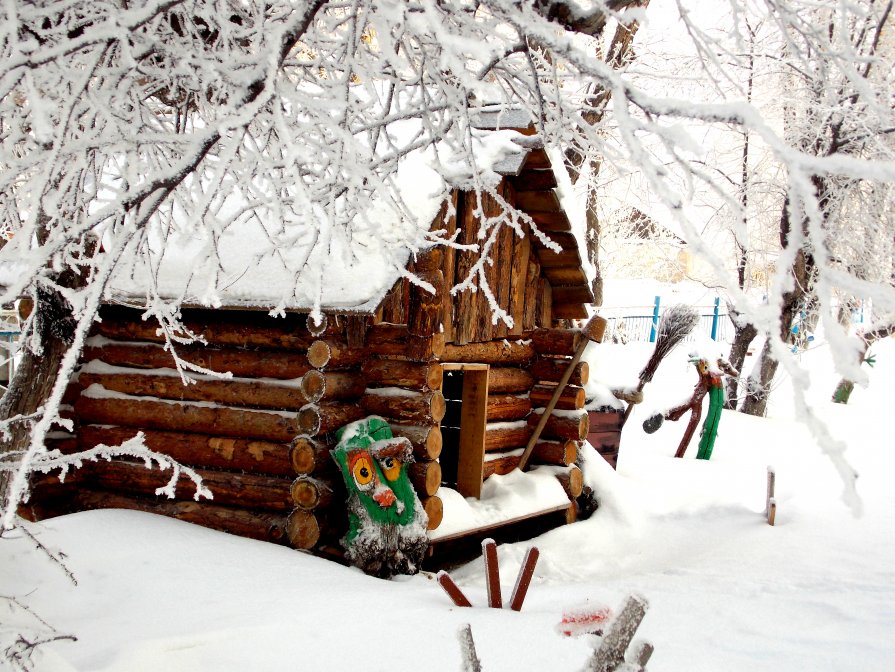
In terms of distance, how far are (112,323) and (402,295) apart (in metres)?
2.71

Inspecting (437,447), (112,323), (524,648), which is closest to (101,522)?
(112,323)

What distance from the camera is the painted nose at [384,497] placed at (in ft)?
17.7

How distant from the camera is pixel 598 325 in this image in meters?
7.95

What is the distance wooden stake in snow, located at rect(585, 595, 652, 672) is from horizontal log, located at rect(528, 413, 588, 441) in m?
5.65

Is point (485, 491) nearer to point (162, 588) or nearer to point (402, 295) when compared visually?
point (402, 295)

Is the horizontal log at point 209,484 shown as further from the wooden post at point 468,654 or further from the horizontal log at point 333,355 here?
the wooden post at point 468,654

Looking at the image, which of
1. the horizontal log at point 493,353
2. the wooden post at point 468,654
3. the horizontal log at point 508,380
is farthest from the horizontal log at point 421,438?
the wooden post at point 468,654

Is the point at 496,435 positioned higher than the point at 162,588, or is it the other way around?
the point at 496,435

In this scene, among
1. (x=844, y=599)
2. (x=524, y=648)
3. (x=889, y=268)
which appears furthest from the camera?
(x=889, y=268)

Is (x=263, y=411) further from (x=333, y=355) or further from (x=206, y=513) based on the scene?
(x=206, y=513)

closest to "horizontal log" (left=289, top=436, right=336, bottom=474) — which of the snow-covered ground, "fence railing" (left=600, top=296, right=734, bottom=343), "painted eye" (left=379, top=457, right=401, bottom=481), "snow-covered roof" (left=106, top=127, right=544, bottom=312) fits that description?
"painted eye" (left=379, top=457, right=401, bottom=481)

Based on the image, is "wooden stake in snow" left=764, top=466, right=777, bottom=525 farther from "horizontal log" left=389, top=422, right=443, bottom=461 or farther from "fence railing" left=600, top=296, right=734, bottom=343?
"fence railing" left=600, top=296, right=734, bottom=343

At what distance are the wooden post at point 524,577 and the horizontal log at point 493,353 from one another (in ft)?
9.27

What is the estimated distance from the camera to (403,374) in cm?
605
